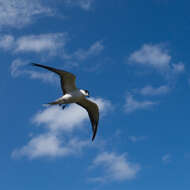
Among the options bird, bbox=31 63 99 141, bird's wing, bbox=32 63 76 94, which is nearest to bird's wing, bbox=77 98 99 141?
bird, bbox=31 63 99 141

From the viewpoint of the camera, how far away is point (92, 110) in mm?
28375

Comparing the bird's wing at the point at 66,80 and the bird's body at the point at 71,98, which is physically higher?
the bird's wing at the point at 66,80

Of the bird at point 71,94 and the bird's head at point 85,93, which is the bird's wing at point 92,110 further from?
the bird's head at point 85,93

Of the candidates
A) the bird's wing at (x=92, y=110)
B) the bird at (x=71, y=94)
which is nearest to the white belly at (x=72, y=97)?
the bird at (x=71, y=94)

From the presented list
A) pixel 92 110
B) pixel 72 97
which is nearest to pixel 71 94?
pixel 72 97

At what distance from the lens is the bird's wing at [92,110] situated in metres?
27.7

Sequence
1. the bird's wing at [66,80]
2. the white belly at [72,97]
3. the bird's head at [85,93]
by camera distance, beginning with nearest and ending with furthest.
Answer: the bird's wing at [66,80]
the white belly at [72,97]
the bird's head at [85,93]

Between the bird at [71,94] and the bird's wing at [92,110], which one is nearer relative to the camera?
the bird at [71,94]

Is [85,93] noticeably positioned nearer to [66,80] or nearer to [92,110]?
[66,80]

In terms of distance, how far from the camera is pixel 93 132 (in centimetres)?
2886

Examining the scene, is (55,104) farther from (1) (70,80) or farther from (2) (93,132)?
(2) (93,132)

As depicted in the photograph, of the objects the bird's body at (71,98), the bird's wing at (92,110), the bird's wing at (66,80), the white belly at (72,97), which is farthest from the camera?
the bird's wing at (92,110)

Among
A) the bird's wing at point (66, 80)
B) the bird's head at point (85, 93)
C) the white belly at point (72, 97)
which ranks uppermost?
the bird's wing at point (66, 80)

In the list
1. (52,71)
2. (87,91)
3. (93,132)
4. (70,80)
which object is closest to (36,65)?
(52,71)
